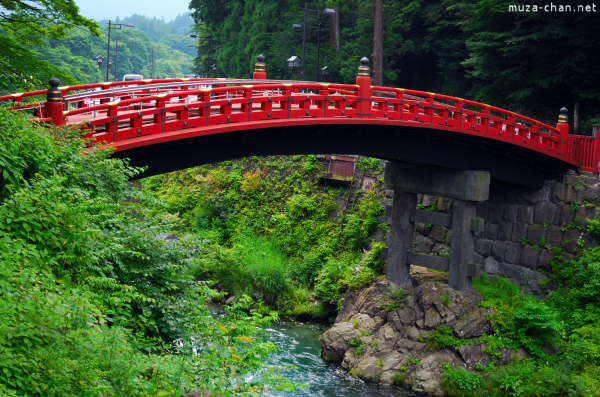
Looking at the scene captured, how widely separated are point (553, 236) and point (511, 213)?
1824mm

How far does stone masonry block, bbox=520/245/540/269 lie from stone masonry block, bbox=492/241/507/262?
74 centimetres

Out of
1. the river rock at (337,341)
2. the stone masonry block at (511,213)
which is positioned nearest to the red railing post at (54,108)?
the river rock at (337,341)

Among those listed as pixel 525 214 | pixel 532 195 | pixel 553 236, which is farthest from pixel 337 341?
pixel 532 195

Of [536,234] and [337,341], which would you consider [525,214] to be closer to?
[536,234]

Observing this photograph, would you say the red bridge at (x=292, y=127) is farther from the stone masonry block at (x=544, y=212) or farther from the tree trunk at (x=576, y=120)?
the tree trunk at (x=576, y=120)

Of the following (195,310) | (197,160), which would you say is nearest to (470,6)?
(197,160)

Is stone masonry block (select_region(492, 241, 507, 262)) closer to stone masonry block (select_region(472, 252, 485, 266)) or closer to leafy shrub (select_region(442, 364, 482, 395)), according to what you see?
stone masonry block (select_region(472, 252, 485, 266))

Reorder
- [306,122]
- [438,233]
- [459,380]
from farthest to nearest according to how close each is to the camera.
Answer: [438,233] → [459,380] → [306,122]

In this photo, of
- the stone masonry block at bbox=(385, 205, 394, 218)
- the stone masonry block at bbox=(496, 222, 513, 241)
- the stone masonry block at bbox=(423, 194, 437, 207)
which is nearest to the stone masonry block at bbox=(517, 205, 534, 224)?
the stone masonry block at bbox=(496, 222, 513, 241)

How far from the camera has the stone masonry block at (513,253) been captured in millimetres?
25688

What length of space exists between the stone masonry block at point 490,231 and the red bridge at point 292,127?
2033 mm

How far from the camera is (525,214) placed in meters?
26.0

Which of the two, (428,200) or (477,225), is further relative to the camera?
(428,200)

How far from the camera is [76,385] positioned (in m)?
8.87
